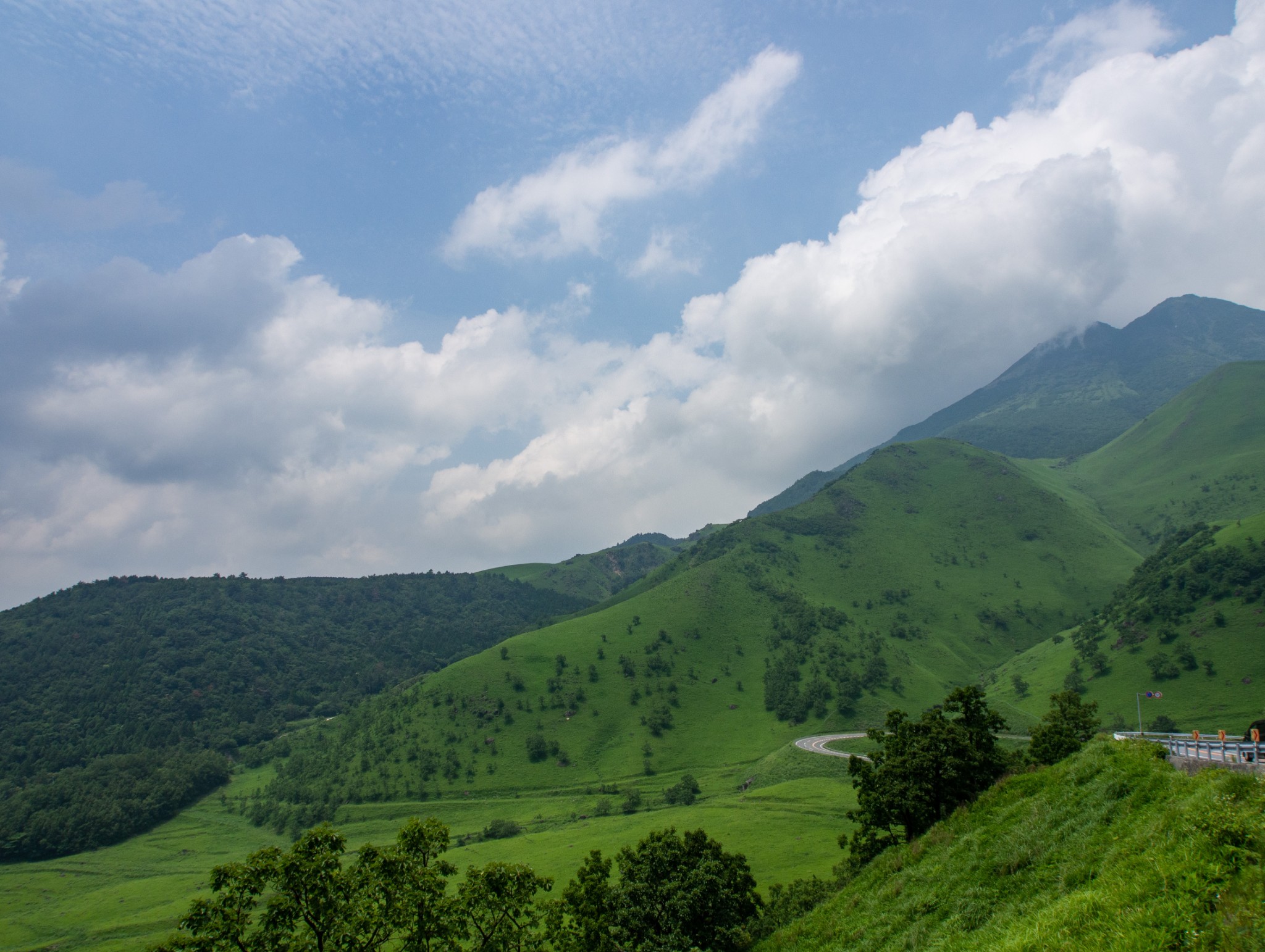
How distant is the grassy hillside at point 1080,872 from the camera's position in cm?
1555

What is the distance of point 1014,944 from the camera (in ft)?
57.9

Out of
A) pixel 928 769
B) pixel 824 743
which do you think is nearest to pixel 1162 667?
pixel 824 743

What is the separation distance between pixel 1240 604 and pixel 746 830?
166 m

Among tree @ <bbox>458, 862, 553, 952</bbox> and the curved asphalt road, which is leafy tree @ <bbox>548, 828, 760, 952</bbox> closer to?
tree @ <bbox>458, 862, 553, 952</bbox>

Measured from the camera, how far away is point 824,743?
186m

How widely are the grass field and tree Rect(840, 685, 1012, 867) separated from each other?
49.3m

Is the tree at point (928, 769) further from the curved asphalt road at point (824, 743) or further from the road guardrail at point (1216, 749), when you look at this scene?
the curved asphalt road at point (824, 743)

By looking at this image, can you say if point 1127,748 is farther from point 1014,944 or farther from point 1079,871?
point 1014,944

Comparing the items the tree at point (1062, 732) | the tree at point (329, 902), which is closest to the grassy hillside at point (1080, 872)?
the tree at point (1062, 732)

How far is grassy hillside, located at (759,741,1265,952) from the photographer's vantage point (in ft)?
51.0

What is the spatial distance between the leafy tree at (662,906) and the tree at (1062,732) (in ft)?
90.4

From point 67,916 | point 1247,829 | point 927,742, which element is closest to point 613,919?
point 927,742

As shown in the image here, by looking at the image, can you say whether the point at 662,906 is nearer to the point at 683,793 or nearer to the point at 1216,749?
the point at 1216,749

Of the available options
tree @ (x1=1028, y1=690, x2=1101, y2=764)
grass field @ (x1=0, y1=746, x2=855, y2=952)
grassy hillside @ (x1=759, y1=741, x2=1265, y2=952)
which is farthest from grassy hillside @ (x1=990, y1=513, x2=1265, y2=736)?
grassy hillside @ (x1=759, y1=741, x2=1265, y2=952)
